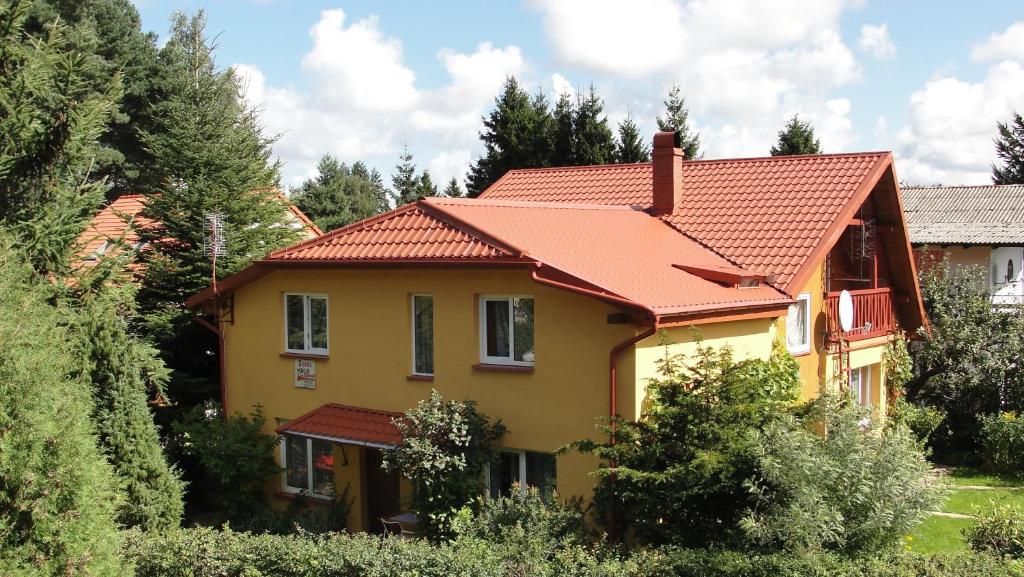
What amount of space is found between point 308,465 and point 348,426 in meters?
2.08

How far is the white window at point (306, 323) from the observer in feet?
57.7

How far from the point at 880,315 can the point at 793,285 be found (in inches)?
227

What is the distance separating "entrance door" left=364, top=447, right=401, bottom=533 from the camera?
16.8 m

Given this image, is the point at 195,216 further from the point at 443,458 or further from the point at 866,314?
the point at 866,314

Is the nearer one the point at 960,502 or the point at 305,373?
the point at 305,373

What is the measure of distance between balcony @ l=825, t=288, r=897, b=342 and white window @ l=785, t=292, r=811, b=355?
0.54 meters

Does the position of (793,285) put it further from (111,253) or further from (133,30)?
(133,30)

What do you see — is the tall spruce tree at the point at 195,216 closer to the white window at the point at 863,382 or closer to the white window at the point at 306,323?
the white window at the point at 306,323

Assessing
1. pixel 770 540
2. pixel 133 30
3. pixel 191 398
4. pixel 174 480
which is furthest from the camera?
pixel 133 30

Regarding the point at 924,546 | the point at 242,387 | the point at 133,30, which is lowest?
the point at 924,546

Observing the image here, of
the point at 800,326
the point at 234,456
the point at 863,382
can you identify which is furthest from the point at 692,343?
the point at 863,382

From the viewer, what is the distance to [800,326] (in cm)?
1883

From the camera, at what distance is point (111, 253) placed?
1727 centimetres

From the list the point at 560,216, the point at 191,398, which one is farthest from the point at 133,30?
the point at 560,216
